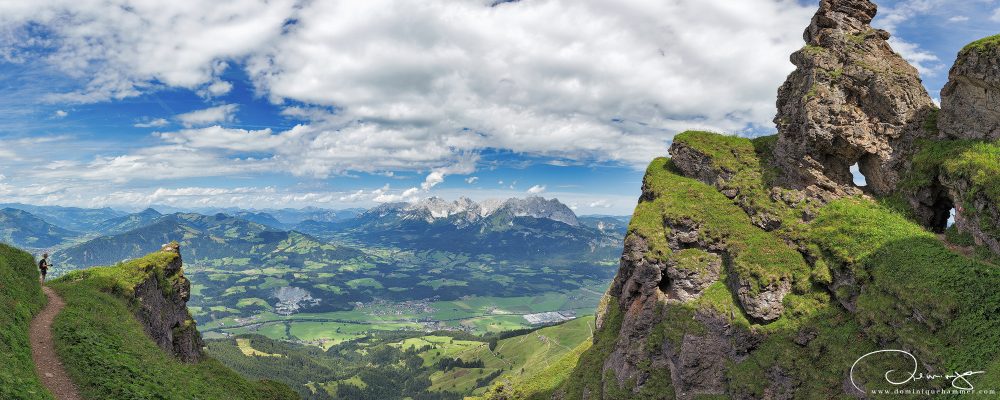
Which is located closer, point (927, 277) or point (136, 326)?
point (927, 277)

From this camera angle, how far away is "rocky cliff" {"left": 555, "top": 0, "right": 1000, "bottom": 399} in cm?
2697

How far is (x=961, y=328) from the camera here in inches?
931

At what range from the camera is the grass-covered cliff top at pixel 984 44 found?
2916 cm

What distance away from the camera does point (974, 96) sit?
31.1 m

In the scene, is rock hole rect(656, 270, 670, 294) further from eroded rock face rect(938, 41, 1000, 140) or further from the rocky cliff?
eroded rock face rect(938, 41, 1000, 140)

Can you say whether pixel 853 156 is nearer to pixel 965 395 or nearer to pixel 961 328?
pixel 961 328

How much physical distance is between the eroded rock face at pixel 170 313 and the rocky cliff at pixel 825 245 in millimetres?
41886

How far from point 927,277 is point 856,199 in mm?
12913

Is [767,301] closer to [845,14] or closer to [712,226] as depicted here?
[712,226]

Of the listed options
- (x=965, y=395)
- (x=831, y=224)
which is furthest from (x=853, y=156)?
(x=965, y=395)

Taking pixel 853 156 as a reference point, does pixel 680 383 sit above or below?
below

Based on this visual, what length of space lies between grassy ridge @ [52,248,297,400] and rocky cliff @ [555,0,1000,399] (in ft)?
115

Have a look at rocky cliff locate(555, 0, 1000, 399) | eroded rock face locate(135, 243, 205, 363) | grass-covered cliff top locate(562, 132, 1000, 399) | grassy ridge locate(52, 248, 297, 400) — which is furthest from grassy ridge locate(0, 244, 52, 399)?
grass-covered cliff top locate(562, 132, 1000, 399)

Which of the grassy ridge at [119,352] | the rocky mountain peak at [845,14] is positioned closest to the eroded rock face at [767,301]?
the rocky mountain peak at [845,14]
